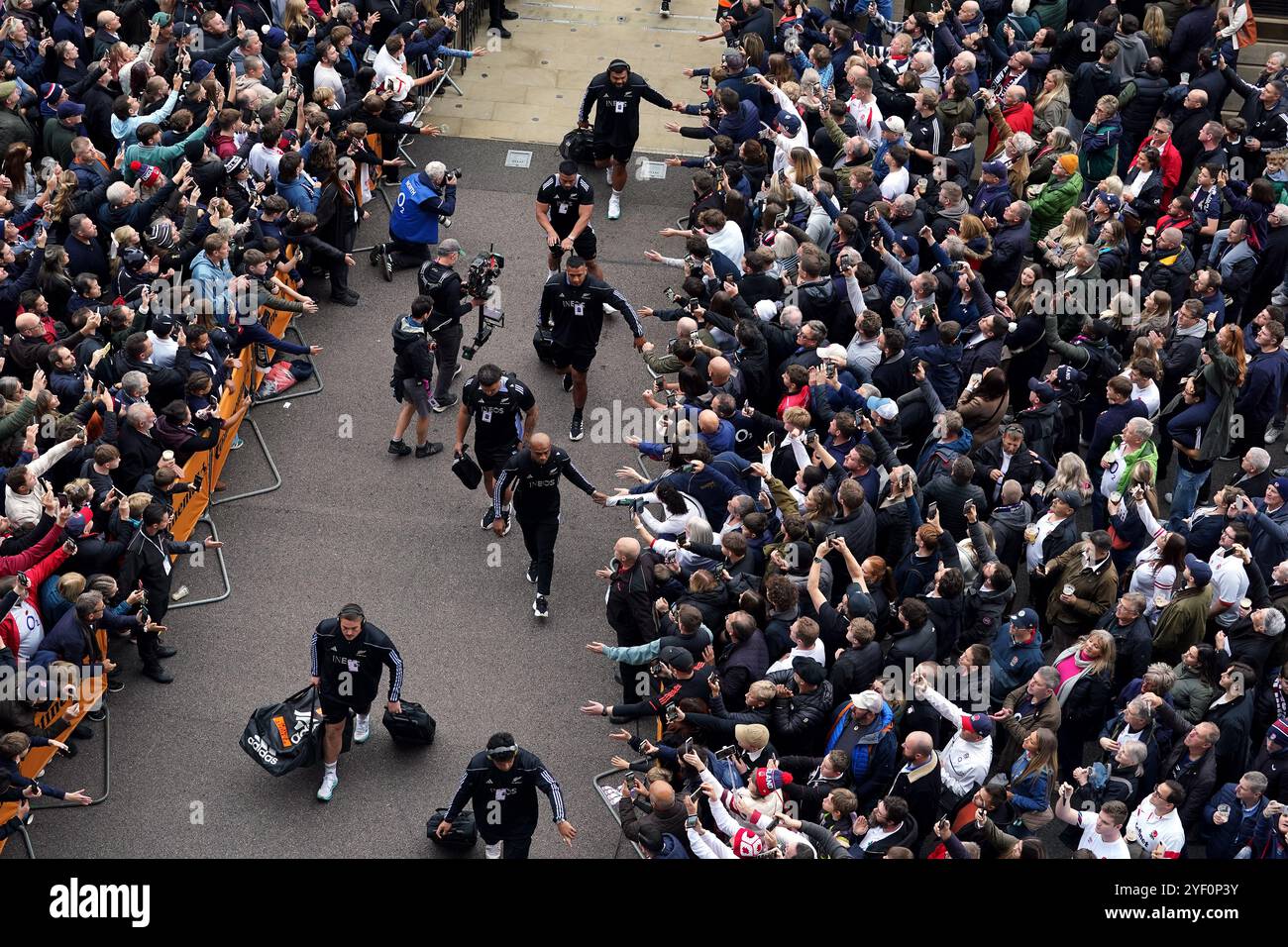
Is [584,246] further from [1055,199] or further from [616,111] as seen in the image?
[1055,199]

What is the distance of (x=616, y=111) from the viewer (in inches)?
743

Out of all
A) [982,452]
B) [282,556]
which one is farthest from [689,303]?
[282,556]

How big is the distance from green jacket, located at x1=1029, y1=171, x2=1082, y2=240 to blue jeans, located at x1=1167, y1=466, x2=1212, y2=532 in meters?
2.95

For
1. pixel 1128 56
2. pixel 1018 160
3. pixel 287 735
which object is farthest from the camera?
pixel 1128 56

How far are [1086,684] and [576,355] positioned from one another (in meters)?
5.87

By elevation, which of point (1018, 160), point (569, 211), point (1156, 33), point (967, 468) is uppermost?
point (1156, 33)

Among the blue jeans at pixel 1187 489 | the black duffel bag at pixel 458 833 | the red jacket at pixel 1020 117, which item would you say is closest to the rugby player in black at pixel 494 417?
the black duffel bag at pixel 458 833

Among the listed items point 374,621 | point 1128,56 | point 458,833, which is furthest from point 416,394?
point 1128,56

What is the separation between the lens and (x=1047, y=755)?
39.1ft

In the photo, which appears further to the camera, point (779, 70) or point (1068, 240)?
point (779, 70)

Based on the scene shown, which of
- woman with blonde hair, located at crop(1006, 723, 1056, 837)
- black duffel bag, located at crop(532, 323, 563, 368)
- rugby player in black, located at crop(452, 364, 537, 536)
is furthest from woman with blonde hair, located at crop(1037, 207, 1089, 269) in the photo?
woman with blonde hair, located at crop(1006, 723, 1056, 837)

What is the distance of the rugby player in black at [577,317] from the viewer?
1599 centimetres

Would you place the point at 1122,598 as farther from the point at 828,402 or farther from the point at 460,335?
the point at 460,335

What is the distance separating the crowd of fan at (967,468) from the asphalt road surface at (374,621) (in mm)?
649
